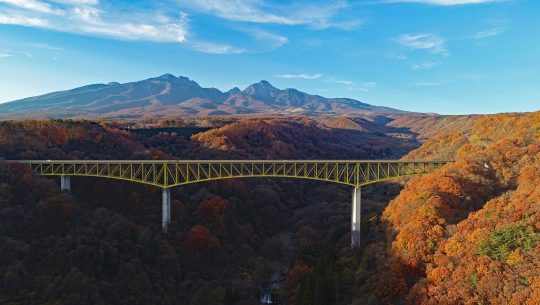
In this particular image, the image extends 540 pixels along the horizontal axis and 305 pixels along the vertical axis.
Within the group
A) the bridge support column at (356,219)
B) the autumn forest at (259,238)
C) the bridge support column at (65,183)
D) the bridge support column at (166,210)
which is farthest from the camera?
the bridge support column at (166,210)

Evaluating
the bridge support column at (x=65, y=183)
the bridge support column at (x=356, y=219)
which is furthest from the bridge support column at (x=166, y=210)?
the bridge support column at (x=356, y=219)

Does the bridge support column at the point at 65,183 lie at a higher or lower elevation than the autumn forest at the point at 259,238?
higher

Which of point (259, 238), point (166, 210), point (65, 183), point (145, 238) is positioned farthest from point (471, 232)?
point (65, 183)

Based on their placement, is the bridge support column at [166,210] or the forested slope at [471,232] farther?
the bridge support column at [166,210]

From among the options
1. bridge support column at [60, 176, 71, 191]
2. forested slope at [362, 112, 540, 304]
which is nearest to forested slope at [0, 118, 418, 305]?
bridge support column at [60, 176, 71, 191]

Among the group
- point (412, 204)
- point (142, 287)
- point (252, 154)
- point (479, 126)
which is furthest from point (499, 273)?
point (252, 154)

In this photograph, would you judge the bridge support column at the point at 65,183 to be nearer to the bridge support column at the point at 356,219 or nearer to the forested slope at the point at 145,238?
the forested slope at the point at 145,238

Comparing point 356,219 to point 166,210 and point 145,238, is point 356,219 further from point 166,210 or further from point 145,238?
point 145,238

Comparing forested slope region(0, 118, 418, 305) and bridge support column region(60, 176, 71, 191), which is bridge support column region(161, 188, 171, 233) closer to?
forested slope region(0, 118, 418, 305)

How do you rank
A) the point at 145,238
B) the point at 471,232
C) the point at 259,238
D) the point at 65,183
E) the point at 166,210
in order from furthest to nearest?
the point at 259,238 < the point at 166,210 < the point at 65,183 < the point at 145,238 < the point at 471,232

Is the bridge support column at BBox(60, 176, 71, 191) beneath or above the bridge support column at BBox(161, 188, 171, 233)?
above
